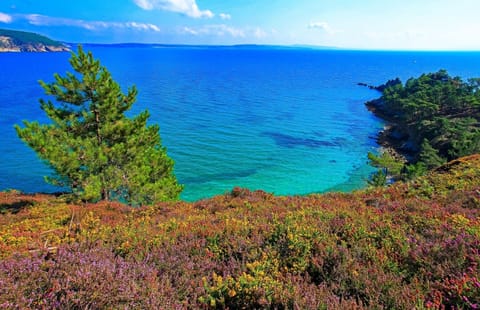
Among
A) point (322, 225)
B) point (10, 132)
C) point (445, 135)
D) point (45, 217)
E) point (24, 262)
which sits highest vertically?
point (24, 262)

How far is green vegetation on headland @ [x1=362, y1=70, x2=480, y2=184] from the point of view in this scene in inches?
1362

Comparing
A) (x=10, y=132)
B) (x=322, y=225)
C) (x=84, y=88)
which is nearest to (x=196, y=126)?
(x=10, y=132)

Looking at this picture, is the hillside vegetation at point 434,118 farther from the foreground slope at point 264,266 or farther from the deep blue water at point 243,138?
the foreground slope at point 264,266

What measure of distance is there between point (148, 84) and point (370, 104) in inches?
2920

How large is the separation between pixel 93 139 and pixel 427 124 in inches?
2184

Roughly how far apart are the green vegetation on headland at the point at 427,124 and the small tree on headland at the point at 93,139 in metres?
23.4

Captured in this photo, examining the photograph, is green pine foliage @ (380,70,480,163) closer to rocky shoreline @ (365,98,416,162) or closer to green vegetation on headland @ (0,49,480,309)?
rocky shoreline @ (365,98,416,162)

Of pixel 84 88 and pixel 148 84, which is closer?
pixel 84 88

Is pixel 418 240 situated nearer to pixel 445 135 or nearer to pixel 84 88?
pixel 84 88

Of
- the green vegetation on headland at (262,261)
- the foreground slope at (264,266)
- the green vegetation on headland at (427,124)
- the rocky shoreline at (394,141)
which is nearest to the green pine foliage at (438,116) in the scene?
the green vegetation on headland at (427,124)

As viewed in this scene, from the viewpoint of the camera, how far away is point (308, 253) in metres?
4.68

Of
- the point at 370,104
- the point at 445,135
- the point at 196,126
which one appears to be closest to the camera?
the point at 445,135

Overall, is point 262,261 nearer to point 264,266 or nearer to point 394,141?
point 264,266

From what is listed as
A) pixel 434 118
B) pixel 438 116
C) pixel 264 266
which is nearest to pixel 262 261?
pixel 264 266
